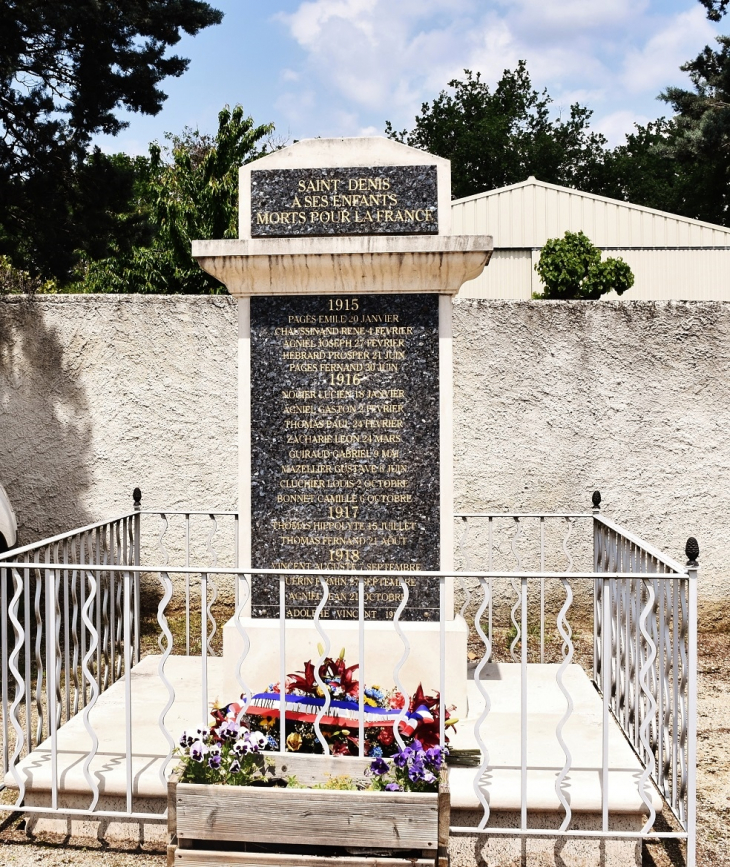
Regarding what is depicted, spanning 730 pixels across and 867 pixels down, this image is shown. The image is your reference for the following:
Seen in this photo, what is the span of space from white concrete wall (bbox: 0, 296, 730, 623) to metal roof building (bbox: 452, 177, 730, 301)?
991 cm

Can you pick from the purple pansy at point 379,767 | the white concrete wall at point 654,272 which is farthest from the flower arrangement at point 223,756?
the white concrete wall at point 654,272

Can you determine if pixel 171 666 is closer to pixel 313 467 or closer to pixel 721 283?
pixel 313 467

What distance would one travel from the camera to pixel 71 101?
699 cm

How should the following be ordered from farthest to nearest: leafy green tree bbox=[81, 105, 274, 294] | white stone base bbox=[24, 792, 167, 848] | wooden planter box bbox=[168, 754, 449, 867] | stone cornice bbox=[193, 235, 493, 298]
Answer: leafy green tree bbox=[81, 105, 274, 294]
stone cornice bbox=[193, 235, 493, 298]
white stone base bbox=[24, 792, 167, 848]
wooden planter box bbox=[168, 754, 449, 867]

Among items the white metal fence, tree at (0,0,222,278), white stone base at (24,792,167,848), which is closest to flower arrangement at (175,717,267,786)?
the white metal fence

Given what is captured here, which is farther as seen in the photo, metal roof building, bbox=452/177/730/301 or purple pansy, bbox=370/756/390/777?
metal roof building, bbox=452/177/730/301

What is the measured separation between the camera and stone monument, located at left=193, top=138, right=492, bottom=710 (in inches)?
169

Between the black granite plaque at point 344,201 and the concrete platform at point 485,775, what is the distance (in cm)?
237

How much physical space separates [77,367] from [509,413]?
3.29m

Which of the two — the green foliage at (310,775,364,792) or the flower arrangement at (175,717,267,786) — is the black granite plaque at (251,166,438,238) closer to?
the flower arrangement at (175,717,267,786)

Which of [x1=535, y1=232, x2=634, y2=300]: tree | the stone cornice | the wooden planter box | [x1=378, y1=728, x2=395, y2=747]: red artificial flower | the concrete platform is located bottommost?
the concrete platform

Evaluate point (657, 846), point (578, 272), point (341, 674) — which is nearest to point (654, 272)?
point (578, 272)

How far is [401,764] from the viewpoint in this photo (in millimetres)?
3029

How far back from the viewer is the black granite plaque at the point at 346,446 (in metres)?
4.35
